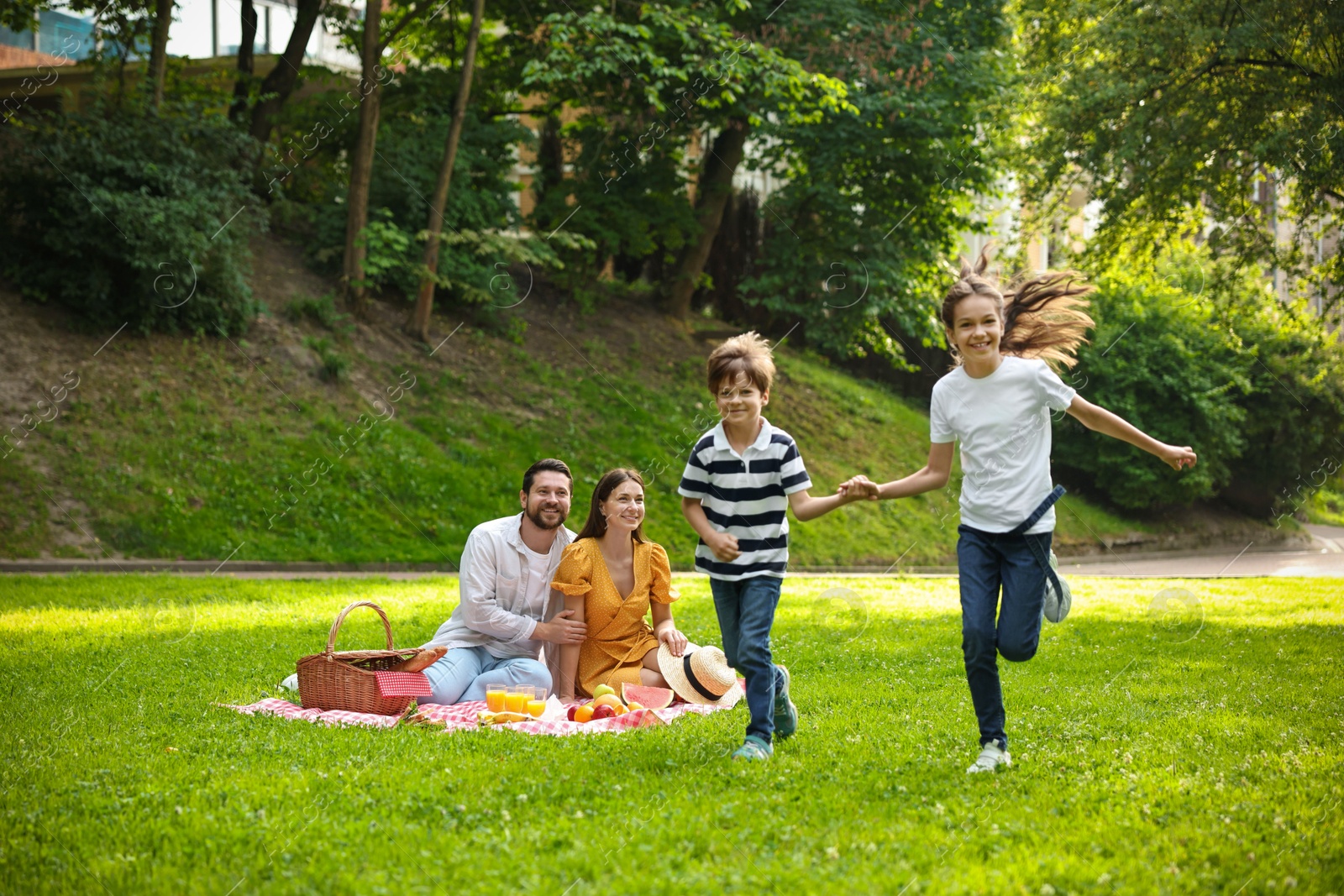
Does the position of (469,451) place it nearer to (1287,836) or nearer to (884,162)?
(884,162)

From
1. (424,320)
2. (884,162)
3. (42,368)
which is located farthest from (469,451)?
(884,162)

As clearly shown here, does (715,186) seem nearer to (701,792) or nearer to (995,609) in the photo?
(995,609)

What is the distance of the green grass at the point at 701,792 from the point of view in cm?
364

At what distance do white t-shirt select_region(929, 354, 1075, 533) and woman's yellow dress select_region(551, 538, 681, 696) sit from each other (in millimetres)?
2225

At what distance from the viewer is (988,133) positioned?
20250mm

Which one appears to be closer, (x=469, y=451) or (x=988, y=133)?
(x=469, y=451)

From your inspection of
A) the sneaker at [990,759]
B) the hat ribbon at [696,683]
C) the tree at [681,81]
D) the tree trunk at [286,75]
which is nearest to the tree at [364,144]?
the tree trunk at [286,75]

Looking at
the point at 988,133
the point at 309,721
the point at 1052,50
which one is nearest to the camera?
the point at 309,721

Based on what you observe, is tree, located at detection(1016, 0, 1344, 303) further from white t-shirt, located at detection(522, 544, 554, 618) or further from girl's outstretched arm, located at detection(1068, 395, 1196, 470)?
white t-shirt, located at detection(522, 544, 554, 618)

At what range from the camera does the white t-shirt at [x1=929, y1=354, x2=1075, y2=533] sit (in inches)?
198

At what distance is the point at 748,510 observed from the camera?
5.27 meters

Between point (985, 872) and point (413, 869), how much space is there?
A: 183 centimetres

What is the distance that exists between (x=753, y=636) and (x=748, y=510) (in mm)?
579

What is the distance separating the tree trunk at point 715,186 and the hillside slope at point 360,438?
179 cm
